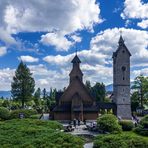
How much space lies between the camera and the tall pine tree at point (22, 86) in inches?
3078

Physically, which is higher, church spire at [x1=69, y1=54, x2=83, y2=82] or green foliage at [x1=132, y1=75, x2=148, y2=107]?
church spire at [x1=69, y1=54, x2=83, y2=82]

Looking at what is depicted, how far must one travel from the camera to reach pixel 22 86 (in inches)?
3078

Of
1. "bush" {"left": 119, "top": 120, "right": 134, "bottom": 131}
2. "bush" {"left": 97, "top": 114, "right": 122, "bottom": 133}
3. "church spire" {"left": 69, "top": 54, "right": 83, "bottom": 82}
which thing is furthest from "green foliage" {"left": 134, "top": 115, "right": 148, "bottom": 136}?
"church spire" {"left": 69, "top": 54, "right": 83, "bottom": 82}

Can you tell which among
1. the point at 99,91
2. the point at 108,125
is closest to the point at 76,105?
the point at 108,125

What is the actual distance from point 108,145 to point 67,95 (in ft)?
128

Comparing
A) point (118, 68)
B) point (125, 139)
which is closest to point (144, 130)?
point (125, 139)

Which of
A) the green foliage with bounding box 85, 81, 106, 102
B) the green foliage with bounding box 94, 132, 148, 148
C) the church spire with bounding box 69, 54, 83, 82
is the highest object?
the church spire with bounding box 69, 54, 83, 82

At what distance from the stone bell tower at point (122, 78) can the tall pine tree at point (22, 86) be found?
73.8 feet

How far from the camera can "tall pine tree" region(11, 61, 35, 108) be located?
7819 cm

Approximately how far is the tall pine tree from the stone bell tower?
22504 millimetres

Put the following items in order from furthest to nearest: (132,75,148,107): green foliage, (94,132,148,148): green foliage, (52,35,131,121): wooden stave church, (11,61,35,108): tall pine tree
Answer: (11,61,35,108): tall pine tree < (132,75,148,107): green foliage < (52,35,131,121): wooden stave church < (94,132,148,148): green foliage

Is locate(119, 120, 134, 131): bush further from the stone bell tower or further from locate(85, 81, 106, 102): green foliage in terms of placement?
locate(85, 81, 106, 102): green foliage

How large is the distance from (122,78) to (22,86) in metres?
24.9

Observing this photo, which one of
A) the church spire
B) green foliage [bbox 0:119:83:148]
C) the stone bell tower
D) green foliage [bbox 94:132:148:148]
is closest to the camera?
green foliage [bbox 0:119:83:148]
